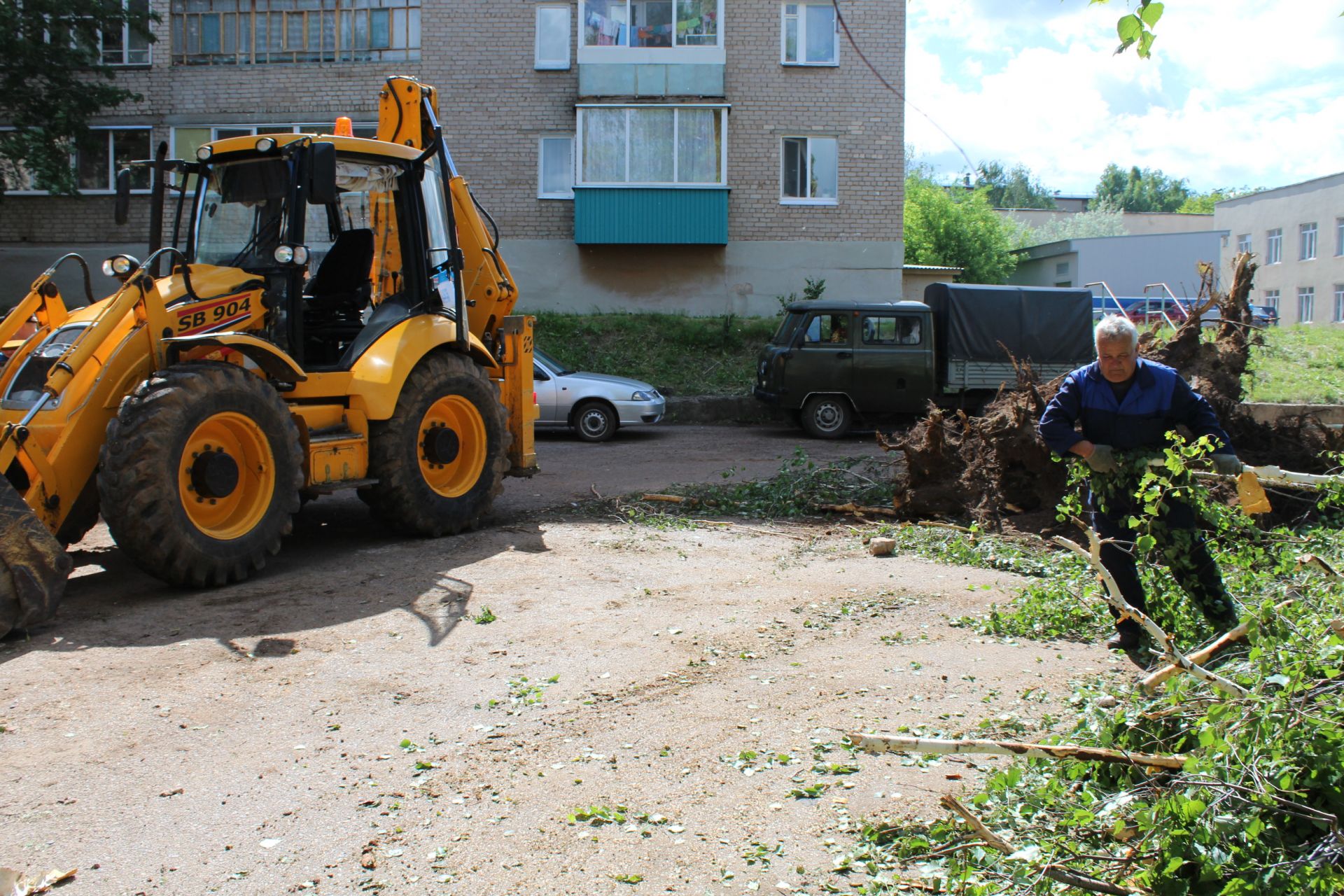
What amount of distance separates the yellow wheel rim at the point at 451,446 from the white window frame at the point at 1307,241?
2144 inches

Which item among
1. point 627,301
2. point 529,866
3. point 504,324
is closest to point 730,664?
point 529,866

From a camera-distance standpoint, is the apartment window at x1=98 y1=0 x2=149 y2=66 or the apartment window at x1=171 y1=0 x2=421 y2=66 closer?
the apartment window at x1=171 y1=0 x2=421 y2=66

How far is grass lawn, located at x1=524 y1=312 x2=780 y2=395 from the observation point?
2167 cm

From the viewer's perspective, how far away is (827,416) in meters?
17.4

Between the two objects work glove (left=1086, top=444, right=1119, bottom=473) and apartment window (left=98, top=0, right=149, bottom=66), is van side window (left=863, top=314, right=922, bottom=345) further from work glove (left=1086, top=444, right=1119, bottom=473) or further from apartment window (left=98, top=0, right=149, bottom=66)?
apartment window (left=98, top=0, right=149, bottom=66)

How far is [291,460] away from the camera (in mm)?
7312

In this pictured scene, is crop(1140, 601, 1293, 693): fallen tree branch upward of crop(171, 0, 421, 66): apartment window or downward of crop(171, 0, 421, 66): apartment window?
downward

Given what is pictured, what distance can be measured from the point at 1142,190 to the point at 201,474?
123327mm

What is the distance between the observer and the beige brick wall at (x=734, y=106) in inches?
968

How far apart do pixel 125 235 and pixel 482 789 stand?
25.7 metres

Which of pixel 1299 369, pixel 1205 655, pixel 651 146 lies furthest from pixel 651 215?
pixel 1205 655

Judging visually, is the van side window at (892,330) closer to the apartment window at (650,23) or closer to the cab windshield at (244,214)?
the apartment window at (650,23)

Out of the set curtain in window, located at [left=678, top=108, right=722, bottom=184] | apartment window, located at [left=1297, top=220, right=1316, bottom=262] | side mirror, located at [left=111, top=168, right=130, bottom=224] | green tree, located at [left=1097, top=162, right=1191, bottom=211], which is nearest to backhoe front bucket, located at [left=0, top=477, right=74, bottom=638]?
side mirror, located at [left=111, top=168, right=130, bottom=224]

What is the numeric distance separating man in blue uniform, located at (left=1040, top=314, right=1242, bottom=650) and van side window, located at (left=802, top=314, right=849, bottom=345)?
11.4m
